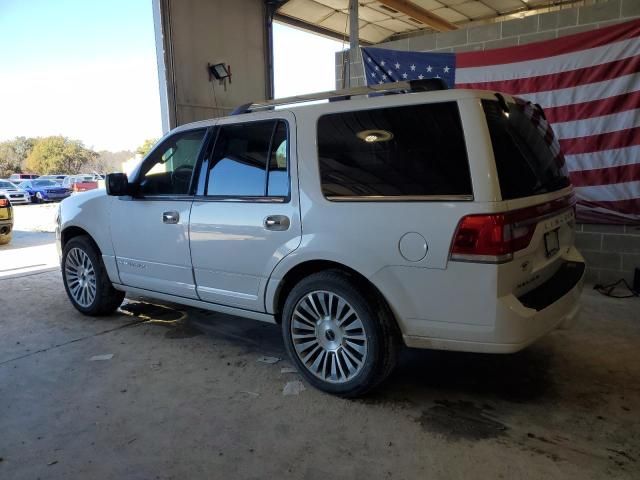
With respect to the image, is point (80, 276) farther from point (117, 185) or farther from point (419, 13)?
point (419, 13)

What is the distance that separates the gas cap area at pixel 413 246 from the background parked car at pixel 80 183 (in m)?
26.7

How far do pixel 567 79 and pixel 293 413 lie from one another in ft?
16.2

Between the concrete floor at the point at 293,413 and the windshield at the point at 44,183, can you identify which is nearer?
the concrete floor at the point at 293,413

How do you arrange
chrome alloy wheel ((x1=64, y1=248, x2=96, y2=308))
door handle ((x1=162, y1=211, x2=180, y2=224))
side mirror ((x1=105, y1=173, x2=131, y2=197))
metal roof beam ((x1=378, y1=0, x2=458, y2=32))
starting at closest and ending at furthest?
door handle ((x1=162, y1=211, x2=180, y2=224))
side mirror ((x1=105, y1=173, x2=131, y2=197))
chrome alloy wheel ((x1=64, y1=248, x2=96, y2=308))
metal roof beam ((x1=378, y1=0, x2=458, y2=32))

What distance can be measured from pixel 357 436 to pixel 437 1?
9965 mm

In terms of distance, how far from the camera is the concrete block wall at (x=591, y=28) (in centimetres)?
554

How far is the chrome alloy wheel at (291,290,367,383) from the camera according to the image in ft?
10.00

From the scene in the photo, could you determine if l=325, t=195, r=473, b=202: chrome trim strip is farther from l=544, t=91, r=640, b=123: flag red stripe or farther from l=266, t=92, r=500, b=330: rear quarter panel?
l=544, t=91, r=640, b=123: flag red stripe

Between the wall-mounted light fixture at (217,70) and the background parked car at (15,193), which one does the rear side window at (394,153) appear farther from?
the background parked car at (15,193)

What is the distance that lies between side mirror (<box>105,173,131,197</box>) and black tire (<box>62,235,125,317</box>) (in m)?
0.83

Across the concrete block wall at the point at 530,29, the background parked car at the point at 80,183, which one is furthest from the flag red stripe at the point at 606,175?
the background parked car at the point at 80,183

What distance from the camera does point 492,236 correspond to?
251cm

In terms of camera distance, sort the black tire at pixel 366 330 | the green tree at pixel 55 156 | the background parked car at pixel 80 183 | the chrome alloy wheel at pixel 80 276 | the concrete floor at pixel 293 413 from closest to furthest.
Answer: the concrete floor at pixel 293 413 → the black tire at pixel 366 330 → the chrome alloy wheel at pixel 80 276 → the background parked car at pixel 80 183 → the green tree at pixel 55 156

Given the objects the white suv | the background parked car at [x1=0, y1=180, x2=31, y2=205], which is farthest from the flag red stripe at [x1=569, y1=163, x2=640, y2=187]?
the background parked car at [x1=0, y1=180, x2=31, y2=205]
